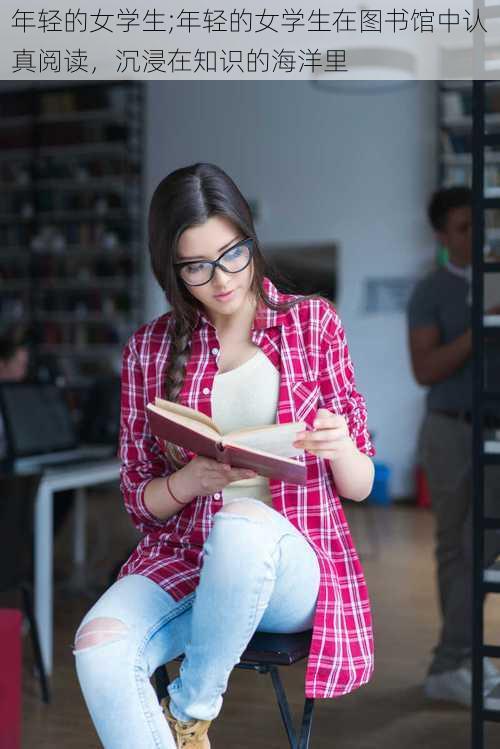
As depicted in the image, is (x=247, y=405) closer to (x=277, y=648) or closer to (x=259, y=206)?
(x=277, y=648)

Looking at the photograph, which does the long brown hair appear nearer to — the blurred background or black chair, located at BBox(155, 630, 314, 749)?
black chair, located at BBox(155, 630, 314, 749)

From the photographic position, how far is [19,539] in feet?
9.91

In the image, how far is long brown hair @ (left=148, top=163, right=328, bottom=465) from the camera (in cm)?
164

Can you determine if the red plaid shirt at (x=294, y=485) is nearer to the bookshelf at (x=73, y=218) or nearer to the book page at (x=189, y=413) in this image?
the book page at (x=189, y=413)

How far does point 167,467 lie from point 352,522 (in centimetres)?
485

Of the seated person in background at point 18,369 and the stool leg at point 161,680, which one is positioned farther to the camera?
the seated person in background at point 18,369

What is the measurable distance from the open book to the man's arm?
1591mm

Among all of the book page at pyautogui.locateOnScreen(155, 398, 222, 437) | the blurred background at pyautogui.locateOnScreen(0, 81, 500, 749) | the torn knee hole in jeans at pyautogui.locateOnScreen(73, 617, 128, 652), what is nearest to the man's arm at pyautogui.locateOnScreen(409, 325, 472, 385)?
the book page at pyautogui.locateOnScreen(155, 398, 222, 437)

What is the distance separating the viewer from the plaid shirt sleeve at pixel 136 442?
1789 millimetres

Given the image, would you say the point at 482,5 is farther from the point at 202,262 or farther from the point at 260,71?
the point at 202,262

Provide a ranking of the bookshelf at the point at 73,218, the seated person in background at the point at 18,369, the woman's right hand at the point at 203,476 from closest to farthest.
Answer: the woman's right hand at the point at 203,476, the seated person in background at the point at 18,369, the bookshelf at the point at 73,218

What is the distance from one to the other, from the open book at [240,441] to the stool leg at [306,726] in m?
0.42

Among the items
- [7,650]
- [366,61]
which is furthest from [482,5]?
[366,61]

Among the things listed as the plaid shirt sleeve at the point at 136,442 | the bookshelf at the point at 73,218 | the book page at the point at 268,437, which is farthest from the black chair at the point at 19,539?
the bookshelf at the point at 73,218
